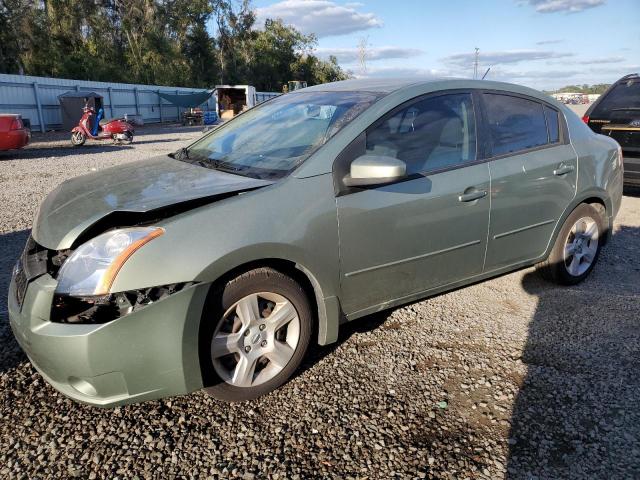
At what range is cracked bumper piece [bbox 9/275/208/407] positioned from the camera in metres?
2.18

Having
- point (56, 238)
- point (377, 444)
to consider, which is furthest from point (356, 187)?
point (56, 238)

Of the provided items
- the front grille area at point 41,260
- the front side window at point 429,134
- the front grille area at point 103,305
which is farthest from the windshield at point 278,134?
the front grille area at point 41,260

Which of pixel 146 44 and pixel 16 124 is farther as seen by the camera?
pixel 146 44

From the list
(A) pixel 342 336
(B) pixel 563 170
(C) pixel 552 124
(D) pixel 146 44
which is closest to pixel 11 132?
(A) pixel 342 336

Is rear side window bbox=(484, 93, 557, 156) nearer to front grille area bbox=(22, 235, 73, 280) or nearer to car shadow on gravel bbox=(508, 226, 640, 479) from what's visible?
car shadow on gravel bbox=(508, 226, 640, 479)

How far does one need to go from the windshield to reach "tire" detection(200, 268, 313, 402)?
0.66m

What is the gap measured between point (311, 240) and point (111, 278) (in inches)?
39.9

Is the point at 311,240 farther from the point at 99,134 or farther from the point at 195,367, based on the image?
the point at 99,134

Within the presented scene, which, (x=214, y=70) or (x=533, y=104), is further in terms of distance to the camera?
(x=214, y=70)

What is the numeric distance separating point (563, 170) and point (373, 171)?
201cm

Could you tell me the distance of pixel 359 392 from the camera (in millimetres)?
2766

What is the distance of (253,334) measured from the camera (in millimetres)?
2600

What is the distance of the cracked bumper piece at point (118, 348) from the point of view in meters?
2.18

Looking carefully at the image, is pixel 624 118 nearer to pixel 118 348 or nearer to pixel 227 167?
pixel 227 167
